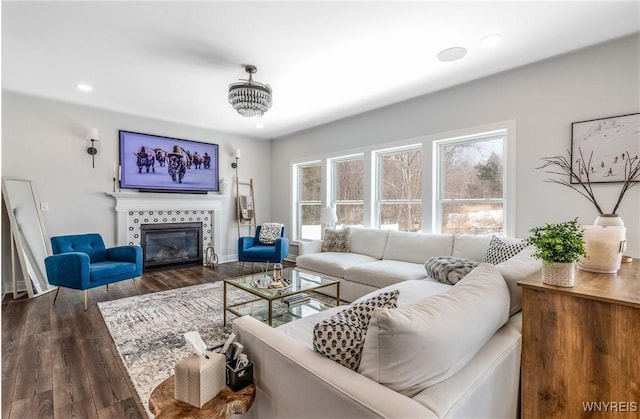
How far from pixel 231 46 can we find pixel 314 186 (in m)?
3.27

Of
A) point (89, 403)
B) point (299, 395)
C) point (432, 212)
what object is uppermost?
point (432, 212)

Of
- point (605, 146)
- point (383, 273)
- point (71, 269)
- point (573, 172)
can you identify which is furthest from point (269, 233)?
point (605, 146)

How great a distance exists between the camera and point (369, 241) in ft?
14.0

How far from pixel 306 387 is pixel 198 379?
43 cm

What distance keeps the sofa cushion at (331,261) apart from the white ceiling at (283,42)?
2.09 metres

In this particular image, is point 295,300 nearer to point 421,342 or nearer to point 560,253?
point 421,342

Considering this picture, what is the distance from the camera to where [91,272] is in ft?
11.1

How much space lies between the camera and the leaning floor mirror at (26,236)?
3758mm

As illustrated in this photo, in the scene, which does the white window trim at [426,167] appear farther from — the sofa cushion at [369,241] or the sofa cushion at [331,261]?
the sofa cushion at [331,261]

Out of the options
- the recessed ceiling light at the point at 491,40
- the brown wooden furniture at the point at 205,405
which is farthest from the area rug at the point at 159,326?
the recessed ceiling light at the point at 491,40

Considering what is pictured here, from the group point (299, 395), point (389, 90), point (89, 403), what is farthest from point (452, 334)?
point (389, 90)

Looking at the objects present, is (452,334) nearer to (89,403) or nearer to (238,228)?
(89,403)

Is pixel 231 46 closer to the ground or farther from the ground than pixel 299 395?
farther from the ground

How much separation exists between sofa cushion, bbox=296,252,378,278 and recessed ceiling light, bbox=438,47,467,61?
236 centimetres
